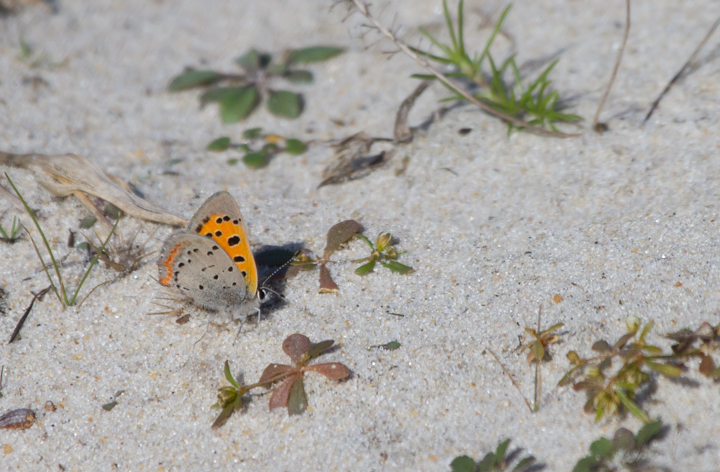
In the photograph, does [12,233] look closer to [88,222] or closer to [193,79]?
[88,222]

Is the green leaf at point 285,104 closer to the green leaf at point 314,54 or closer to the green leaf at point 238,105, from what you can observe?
the green leaf at point 238,105

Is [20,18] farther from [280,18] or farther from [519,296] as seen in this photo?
[519,296]

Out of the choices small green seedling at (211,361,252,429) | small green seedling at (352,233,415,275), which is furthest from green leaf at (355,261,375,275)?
small green seedling at (211,361,252,429)

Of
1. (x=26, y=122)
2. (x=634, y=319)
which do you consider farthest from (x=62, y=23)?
(x=634, y=319)

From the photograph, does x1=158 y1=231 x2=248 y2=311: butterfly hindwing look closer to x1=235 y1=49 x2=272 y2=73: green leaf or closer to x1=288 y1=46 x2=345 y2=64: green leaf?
x1=235 y1=49 x2=272 y2=73: green leaf

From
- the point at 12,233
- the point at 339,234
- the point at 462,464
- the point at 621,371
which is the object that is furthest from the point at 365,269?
the point at 12,233
